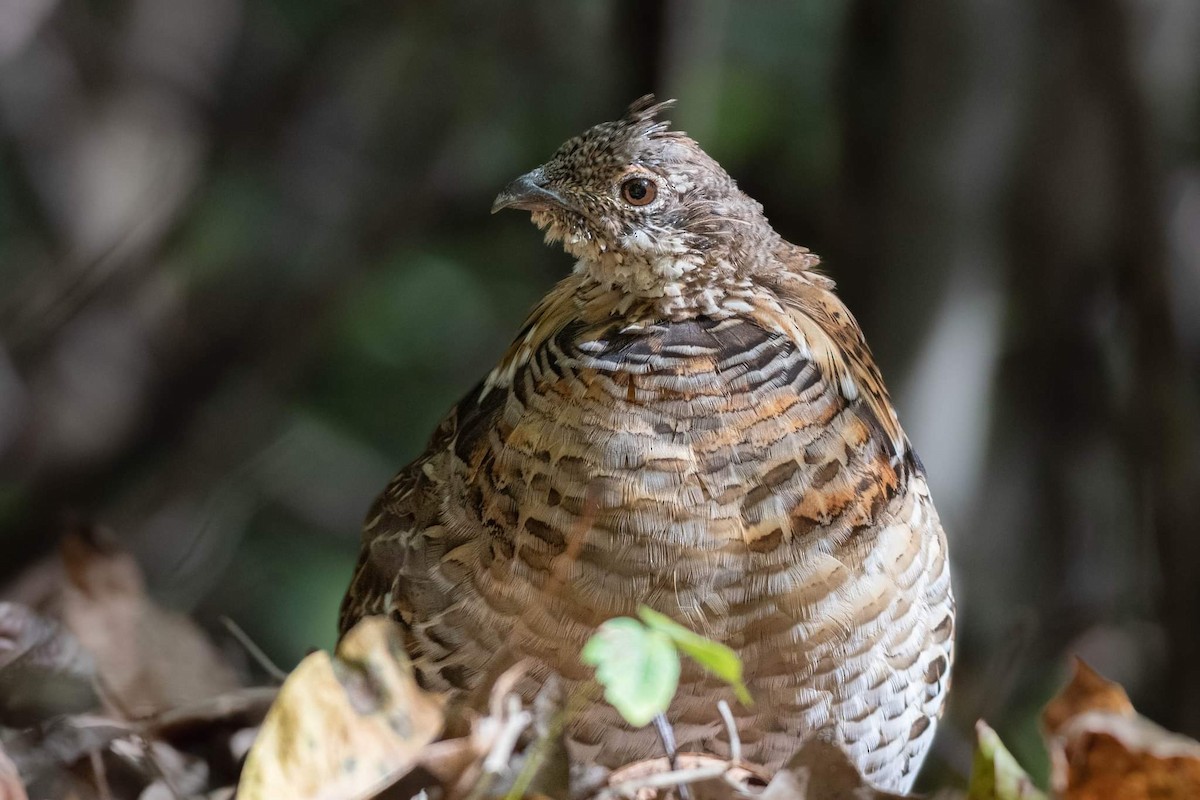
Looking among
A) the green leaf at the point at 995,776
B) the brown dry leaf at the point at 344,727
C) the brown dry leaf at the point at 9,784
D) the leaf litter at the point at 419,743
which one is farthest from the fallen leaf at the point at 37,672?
the green leaf at the point at 995,776

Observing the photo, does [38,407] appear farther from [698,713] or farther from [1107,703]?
[1107,703]

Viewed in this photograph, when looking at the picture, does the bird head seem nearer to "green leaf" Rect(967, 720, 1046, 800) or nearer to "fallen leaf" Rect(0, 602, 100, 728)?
"green leaf" Rect(967, 720, 1046, 800)

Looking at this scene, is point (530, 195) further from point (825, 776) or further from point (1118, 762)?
point (1118, 762)

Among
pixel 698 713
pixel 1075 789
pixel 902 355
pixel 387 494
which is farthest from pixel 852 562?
pixel 902 355

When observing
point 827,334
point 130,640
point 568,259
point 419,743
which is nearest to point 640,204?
point 827,334

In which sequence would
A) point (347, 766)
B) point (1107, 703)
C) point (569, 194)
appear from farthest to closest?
point (569, 194)
point (1107, 703)
point (347, 766)
